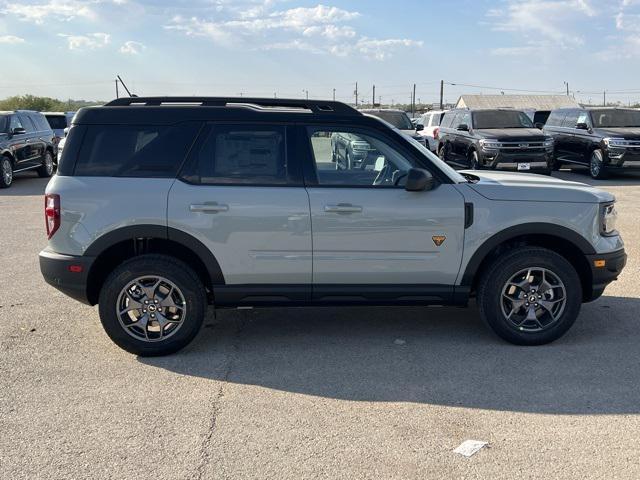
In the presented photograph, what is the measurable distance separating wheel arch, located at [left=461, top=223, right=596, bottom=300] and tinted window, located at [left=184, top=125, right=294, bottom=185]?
1.58 metres

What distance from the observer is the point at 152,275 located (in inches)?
182

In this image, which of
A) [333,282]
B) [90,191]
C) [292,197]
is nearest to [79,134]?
[90,191]

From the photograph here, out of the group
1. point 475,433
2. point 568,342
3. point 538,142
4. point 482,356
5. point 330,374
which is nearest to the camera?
point 475,433

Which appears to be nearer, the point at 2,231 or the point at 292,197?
the point at 292,197

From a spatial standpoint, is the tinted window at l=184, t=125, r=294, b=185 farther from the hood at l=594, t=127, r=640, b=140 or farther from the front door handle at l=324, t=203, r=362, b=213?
the hood at l=594, t=127, r=640, b=140

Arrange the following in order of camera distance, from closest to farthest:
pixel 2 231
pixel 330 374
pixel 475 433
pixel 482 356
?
1. pixel 475 433
2. pixel 330 374
3. pixel 482 356
4. pixel 2 231

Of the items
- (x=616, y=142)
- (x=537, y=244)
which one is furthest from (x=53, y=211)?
(x=616, y=142)

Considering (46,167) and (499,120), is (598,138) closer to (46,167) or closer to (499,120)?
(499,120)

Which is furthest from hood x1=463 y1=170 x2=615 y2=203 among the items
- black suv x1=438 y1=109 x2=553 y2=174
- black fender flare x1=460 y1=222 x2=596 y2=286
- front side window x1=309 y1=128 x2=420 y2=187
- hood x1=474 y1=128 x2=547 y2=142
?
hood x1=474 y1=128 x2=547 y2=142

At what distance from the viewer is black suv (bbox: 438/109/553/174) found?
1515 centimetres

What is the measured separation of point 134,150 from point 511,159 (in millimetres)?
12189

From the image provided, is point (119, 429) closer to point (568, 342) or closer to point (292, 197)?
point (292, 197)

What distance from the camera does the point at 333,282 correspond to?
4758 mm

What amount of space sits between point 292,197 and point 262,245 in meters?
0.42
